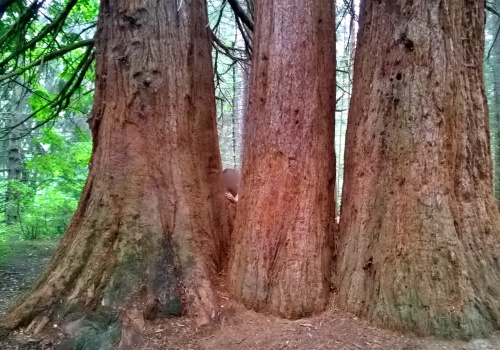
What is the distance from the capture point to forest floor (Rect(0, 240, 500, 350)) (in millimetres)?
2887

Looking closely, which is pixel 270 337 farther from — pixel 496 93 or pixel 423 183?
pixel 496 93

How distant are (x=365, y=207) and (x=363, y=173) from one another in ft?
0.90

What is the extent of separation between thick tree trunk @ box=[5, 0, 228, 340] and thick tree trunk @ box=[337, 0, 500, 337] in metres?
1.28

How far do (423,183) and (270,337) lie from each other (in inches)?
62.5

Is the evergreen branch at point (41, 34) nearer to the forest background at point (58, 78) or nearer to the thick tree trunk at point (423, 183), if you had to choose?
the forest background at point (58, 78)

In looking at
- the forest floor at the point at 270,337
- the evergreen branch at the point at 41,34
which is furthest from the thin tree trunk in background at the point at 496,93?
the evergreen branch at the point at 41,34

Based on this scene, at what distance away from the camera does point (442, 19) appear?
314cm

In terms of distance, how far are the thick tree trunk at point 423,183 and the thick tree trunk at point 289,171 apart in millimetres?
268

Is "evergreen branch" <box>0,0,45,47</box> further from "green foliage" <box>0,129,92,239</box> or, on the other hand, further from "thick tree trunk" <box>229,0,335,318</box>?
"thick tree trunk" <box>229,0,335,318</box>

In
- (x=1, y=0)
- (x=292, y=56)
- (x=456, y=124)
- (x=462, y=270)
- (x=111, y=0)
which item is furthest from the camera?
(x=1, y=0)

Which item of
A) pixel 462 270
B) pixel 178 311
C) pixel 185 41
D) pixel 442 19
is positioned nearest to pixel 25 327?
pixel 178 311

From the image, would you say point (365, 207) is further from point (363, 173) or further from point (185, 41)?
point (185, 41)

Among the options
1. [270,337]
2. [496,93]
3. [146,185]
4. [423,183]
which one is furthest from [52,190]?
[496,93]

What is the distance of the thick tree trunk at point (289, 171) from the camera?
3295 mm
